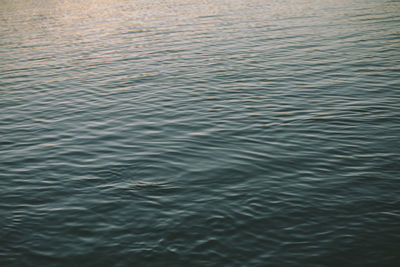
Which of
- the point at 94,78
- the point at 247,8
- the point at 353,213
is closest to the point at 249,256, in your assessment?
the point at 353,213

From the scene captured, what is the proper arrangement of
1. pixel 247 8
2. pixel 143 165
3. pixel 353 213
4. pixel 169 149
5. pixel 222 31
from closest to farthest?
pixel 353 213, pixel 143 165, pixel 169 149, pixel 222 31, pixel 247 8

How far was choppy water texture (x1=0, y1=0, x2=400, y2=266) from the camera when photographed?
843cm

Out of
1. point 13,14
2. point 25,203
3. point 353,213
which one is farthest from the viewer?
point 13,14

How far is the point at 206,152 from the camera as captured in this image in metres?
13.0

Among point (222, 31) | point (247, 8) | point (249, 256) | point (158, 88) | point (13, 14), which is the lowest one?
point (249, 256)

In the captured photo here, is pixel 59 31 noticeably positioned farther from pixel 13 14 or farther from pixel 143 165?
pixel 143 165

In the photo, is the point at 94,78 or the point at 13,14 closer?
the point at 94,78

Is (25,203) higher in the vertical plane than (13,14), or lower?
lower

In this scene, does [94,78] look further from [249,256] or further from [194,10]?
[194,10]

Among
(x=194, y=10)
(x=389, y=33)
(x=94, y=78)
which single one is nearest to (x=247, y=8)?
(x=194, y=10)

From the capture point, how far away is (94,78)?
2311cm

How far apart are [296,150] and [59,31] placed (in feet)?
107

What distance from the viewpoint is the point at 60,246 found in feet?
28.0

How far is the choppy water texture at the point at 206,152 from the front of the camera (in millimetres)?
8430
